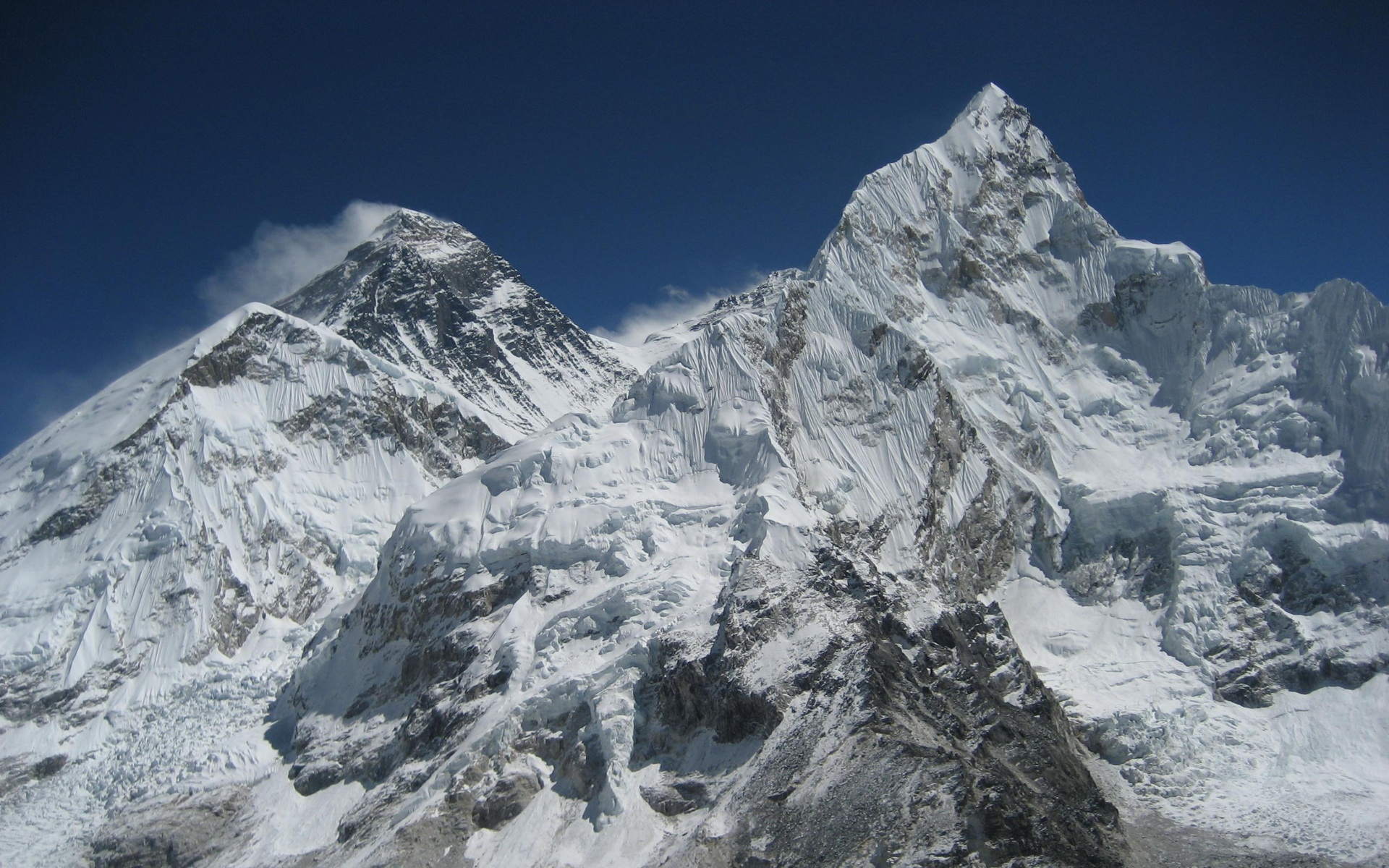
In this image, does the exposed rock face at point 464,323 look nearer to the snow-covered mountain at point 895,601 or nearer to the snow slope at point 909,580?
the snow-covered mountain at point 895,601

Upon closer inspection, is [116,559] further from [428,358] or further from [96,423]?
[428,358]

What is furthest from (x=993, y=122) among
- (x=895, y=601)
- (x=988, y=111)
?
(x=895, y=601)

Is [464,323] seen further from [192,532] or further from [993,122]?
[993,122]

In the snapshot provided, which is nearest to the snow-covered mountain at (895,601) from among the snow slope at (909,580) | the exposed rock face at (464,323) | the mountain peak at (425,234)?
the snow slope at (909,580)

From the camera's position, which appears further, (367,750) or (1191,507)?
(1191,507)

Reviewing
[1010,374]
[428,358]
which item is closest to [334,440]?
[428,358]

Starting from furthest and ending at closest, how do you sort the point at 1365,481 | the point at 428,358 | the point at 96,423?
1. the point at 428,358
2. the point at 96,423
3. the point at 1365,481
